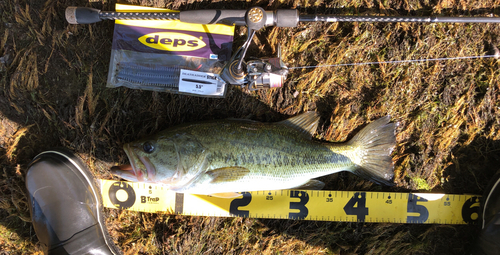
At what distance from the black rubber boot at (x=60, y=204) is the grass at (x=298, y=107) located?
0.76ft

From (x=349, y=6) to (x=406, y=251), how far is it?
335 cm

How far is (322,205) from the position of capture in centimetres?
338

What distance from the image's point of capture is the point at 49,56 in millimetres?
3258

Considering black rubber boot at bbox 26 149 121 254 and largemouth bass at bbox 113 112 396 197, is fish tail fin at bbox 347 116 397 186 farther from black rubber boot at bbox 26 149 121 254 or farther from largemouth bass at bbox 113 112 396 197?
black rubber boot at bbox 26 149 121 254

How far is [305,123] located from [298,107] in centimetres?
28

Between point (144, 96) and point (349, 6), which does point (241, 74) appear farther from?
point (349, 6)

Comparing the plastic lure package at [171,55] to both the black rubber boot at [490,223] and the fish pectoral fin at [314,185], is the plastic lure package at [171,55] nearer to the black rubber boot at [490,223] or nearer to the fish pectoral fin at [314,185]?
the fish pectoral fin at [314,185]

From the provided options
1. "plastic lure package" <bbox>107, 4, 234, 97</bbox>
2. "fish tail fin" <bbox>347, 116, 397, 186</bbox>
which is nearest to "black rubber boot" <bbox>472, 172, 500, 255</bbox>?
"fish tail fin" <bbox>347, 116, 397, 186</bbox>

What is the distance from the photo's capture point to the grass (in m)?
3.26

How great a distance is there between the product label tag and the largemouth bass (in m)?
0.45

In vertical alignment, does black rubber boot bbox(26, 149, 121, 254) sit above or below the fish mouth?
below

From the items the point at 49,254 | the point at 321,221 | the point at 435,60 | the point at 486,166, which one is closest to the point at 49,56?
the point at 49,254

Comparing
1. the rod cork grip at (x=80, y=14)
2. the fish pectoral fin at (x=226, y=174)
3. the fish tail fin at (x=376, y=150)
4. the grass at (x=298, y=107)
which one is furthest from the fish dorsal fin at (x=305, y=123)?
the rod cork grip at (x=80, y=14)

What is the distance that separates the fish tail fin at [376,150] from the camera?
3184 millimetres
